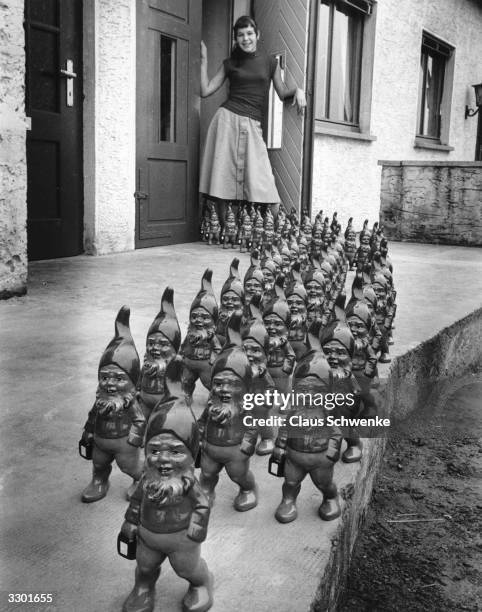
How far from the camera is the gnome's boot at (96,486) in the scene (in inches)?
65.5

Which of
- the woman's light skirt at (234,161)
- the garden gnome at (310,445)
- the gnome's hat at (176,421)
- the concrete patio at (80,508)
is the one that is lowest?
the concrete patio at (80,508)

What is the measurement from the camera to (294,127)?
25.2 feet

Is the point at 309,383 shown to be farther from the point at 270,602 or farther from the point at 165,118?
the point at 165,118

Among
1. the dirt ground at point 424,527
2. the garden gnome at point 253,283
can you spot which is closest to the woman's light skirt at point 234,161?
the dirt ground at point 424,527

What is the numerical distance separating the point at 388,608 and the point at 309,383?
2.28 feet

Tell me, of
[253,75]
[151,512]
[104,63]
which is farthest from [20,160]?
[253,75]

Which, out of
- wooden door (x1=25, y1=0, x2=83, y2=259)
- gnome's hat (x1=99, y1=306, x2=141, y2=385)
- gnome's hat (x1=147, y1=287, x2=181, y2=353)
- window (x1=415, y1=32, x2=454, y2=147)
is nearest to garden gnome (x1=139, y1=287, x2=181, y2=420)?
gnome's hat (x1=147, y1=287, x2=181, y2=353)

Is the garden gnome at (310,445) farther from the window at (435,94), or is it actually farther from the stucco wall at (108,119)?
the window at (435,94)

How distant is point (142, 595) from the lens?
1.24m

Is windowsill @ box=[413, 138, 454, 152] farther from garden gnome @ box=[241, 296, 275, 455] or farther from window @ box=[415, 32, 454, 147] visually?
garden gnome @ box=[241, 296, 275, 455]

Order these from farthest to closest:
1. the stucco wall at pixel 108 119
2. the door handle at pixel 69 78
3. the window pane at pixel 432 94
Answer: the window pane at pixel 432 94 → the stucco wall at pixel 108 119 → the door handle at pixel 69 78

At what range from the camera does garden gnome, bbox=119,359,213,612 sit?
3.99 feet

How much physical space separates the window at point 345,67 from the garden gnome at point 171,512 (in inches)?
315

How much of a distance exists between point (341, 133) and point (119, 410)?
321 inches
